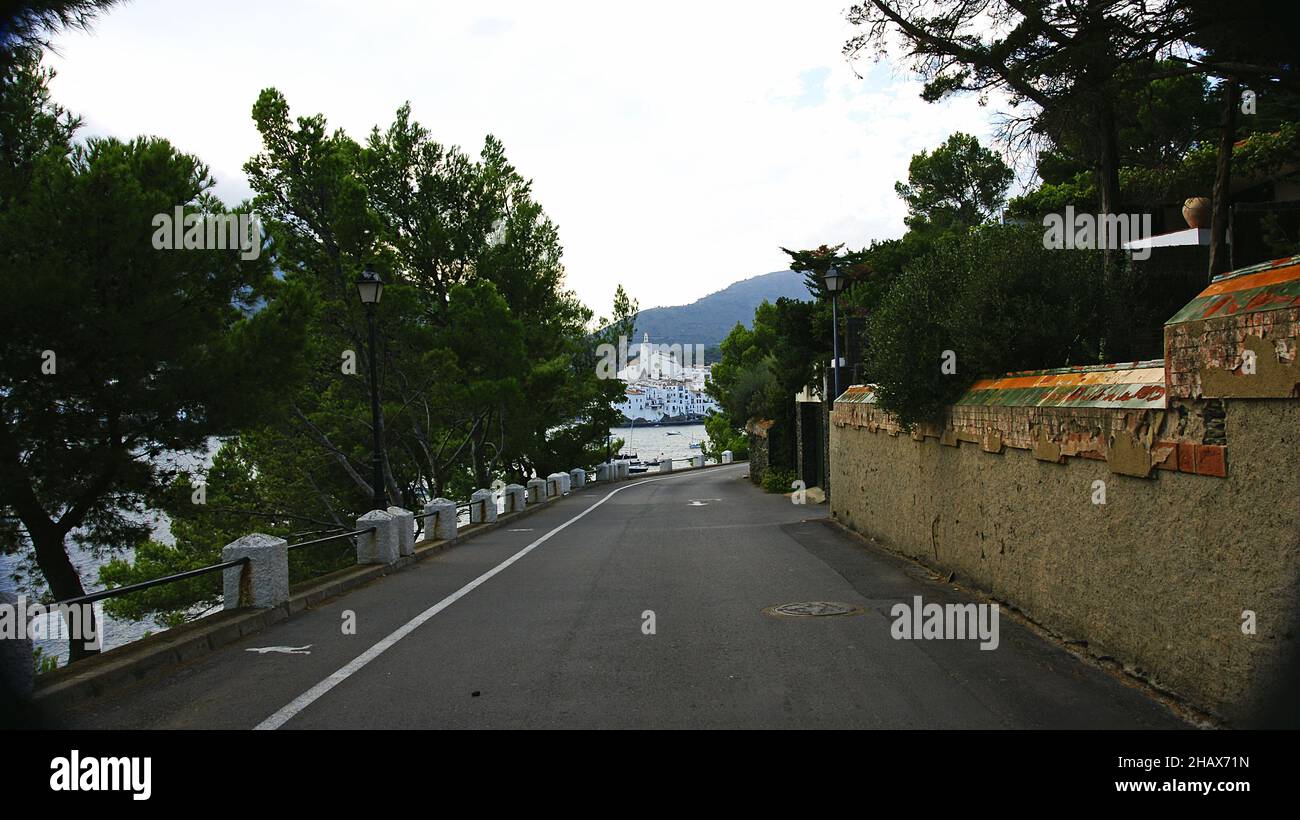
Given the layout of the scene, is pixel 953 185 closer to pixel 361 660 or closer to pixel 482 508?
pixel 482 508

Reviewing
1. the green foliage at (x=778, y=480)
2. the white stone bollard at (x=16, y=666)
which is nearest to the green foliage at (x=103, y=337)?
the white stone bollard at (x=16, y=666)

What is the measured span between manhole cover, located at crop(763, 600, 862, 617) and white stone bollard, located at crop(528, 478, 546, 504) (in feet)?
71.8

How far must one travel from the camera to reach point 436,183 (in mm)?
38406

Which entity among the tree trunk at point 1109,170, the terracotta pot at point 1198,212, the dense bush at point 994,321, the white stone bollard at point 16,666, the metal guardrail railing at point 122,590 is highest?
the tree trunk at point 1109,170

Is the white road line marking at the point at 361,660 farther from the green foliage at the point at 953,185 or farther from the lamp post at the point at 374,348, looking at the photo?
the green foliage at the point at 953,185

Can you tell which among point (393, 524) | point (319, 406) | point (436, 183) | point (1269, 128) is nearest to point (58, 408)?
point (393, 524)

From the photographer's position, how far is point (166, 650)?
24.7ft

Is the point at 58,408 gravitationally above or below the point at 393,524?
above

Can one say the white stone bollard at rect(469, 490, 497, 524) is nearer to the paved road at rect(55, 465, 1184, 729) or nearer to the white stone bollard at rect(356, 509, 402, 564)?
the white stone bollard at rect(356, 509, 402, 564)

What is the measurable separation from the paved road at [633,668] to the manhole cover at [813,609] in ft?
0.63

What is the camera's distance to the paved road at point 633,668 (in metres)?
5.45
